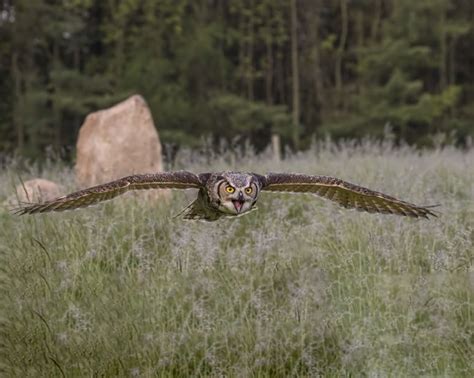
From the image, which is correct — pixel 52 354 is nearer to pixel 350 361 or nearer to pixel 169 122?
pixel 350 361

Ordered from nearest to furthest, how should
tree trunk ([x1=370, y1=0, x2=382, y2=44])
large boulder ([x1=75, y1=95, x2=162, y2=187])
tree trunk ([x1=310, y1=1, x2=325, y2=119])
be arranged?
1. large boulder ([x1=75, y1=95, x2=162, y2=187])
2. tree trunk ([x1=310, y1=1, x2=325, y2=119])
3. tree trunk ([x1=370, y1=0, x2=382, y2=44])

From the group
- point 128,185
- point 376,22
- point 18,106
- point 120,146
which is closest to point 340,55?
point 376,22

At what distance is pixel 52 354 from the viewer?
409cm

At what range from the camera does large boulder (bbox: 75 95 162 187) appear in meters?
7.86

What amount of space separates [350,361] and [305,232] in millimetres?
1701

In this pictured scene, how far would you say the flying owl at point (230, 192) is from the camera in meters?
3.62

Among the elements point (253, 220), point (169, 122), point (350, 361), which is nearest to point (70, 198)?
point (350, 361)

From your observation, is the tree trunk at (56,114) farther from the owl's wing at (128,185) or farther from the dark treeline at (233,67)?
the owl's wing at (128,185)

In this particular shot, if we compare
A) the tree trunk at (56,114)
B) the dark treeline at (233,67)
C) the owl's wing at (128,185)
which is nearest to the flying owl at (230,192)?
the owl's wing at (128,185)

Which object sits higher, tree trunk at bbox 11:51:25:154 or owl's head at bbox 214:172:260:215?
owl's head at bbox 214:172:260:215

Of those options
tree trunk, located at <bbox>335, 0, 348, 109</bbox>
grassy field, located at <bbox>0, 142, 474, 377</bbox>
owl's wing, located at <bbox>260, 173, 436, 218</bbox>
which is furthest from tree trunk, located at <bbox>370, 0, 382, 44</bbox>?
owl's wing, located at <bbox>260, 173, 436, 218</bbox>

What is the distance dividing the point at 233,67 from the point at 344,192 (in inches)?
715

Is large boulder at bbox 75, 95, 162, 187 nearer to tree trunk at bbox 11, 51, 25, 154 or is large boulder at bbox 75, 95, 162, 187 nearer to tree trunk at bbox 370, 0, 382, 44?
tree trunk at bbox 11, 51, 25, 154

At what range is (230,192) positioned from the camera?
3.62 m
